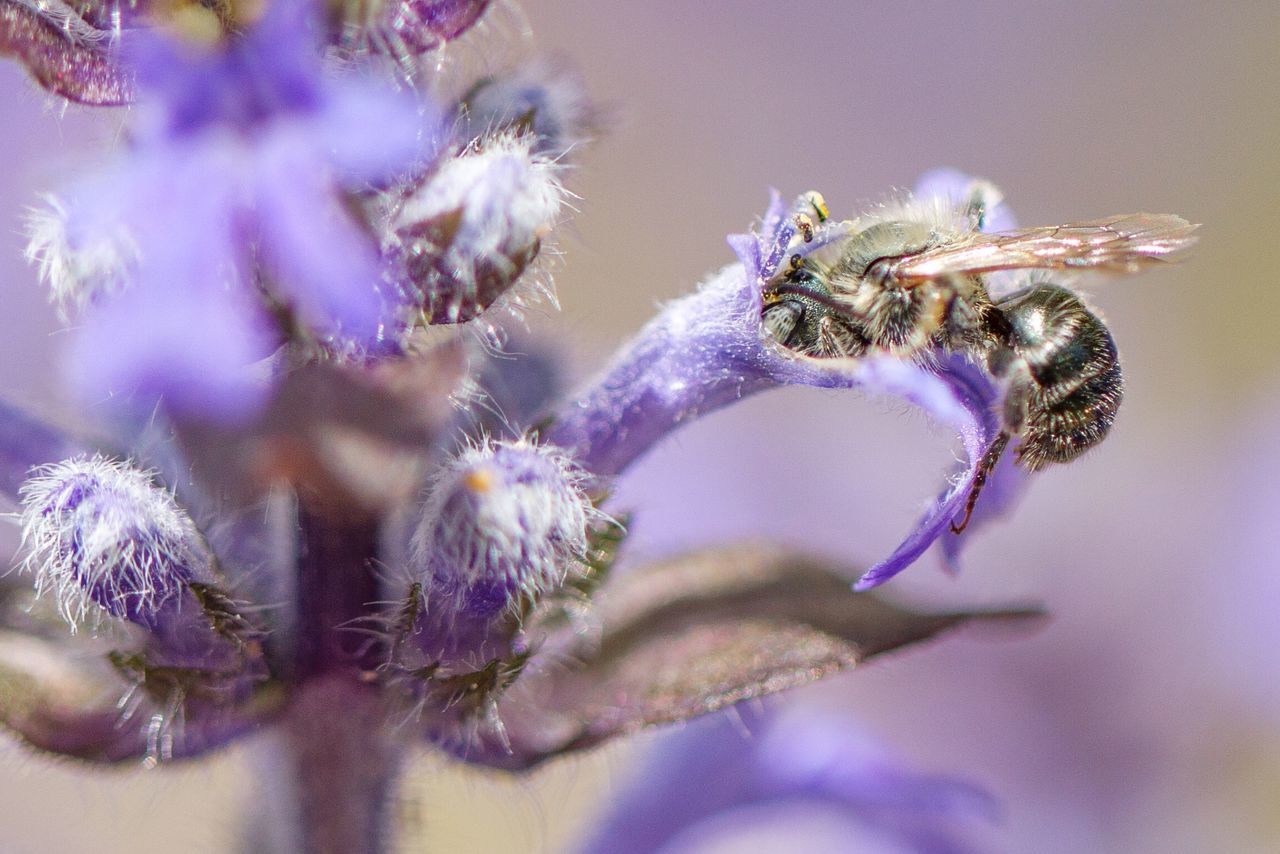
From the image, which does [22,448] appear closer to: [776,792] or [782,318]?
[782,318]

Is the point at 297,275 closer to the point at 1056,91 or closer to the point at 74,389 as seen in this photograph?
the point at 74,389

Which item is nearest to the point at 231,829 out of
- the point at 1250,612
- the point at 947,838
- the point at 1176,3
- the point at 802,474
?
the point at 947,838

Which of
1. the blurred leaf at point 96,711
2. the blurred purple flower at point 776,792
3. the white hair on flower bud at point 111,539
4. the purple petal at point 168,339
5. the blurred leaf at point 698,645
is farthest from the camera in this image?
the blurred purple flower at point 776,792

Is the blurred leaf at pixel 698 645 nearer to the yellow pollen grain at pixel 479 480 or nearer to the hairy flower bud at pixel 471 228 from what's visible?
the yellow pollen grain at pixel 479 480

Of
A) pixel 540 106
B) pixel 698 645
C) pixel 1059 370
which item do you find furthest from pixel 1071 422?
pixel 540 106

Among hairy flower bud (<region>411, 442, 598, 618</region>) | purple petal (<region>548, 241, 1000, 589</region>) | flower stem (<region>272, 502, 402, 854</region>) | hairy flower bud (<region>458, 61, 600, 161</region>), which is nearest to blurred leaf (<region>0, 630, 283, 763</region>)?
flower stem (<region>272, 502, 402, 854</region>)

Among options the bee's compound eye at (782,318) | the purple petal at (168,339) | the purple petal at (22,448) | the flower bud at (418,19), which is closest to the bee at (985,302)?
the bee's compound eye at (782,318)
